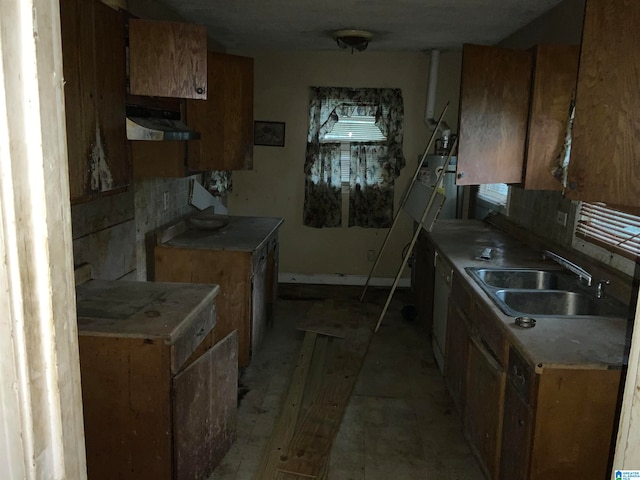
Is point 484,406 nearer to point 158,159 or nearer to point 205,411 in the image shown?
point 205,411

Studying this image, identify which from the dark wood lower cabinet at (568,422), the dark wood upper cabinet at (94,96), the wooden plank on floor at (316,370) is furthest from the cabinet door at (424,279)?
the dark wood upper cabinet at (94,96)

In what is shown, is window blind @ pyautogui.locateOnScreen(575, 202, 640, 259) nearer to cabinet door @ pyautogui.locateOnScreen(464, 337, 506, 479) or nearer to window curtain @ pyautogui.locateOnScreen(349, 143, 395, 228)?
cabinet door @ pyautogui.locateOnScreen(464, 337, 506, 479)

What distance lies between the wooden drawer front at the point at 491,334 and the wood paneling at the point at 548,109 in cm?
78

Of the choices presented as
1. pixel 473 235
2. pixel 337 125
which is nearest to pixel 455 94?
pixel 337 125

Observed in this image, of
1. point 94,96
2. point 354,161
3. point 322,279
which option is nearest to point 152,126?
point 94,96

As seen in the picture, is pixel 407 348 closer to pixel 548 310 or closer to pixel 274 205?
pixel 548 310

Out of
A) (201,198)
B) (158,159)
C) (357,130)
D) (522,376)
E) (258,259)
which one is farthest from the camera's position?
(357,130)

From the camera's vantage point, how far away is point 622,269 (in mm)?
2434

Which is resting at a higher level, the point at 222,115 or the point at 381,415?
the point at 222,115

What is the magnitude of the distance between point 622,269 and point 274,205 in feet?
12.0

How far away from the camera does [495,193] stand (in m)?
4.60

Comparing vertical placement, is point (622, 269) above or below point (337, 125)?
below

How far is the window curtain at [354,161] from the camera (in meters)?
5.19

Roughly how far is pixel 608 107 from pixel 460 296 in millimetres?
1409
